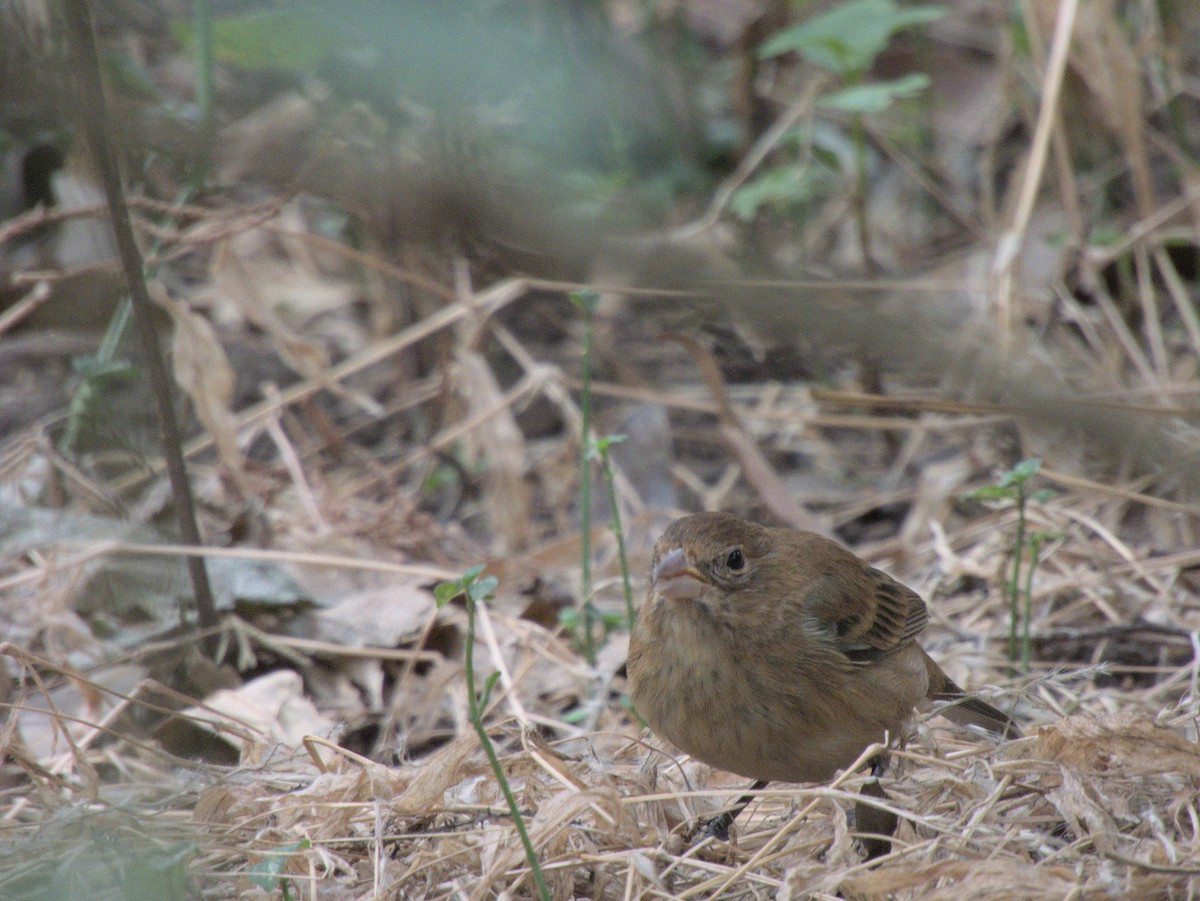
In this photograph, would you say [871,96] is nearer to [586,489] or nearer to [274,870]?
[586,489]

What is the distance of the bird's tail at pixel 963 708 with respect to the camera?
11.5 ft

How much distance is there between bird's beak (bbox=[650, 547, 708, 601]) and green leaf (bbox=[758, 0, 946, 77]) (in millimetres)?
2886

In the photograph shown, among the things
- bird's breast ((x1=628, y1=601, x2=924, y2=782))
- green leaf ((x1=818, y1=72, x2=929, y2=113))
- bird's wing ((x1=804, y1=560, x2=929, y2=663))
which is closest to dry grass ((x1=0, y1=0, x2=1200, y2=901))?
bird's breast ((x1=628, y1=601, x2=924, y2=782))

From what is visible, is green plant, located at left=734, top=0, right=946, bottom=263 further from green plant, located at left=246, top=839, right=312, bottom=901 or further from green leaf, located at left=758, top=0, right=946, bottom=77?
green plant, located at left=246, top=839, right=312, bottom=901

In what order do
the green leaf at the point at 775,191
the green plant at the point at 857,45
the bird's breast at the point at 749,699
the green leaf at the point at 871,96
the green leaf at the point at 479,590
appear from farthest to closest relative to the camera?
the green leaf at the point at 775,191, the green plant at the point at 857,45, the green leaf at the point at 871,96, the bird's breast at the point at 749,699, the green leaf at the point at 479,590

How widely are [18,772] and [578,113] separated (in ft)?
10.7

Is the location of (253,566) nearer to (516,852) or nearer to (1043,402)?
(516,852)

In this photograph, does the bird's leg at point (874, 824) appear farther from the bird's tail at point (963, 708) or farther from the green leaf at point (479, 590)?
the green leaf at point (479, 590)

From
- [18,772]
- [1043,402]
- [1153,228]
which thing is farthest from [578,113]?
[1043,402]

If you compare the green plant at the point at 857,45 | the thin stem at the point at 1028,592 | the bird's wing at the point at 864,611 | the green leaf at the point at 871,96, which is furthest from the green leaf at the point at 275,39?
the thin stem at the point at 1028,592

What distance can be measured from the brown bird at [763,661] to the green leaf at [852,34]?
267 cm

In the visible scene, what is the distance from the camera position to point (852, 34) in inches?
215

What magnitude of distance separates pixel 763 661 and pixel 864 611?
0.43 meters

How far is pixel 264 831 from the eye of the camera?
2932 mm
